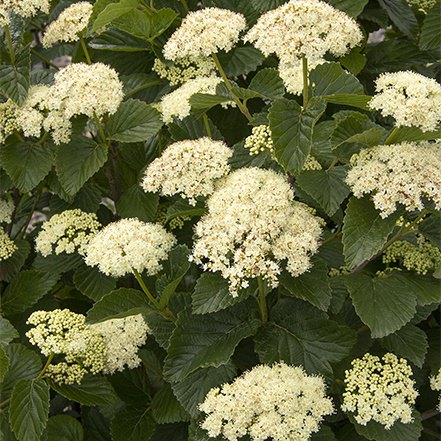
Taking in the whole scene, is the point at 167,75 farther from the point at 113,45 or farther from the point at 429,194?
the point at 429,194

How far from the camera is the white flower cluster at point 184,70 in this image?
2635 mm

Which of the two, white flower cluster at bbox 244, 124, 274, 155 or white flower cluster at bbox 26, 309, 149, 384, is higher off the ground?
white flower cluster at bbox 244, 124, 274, 155

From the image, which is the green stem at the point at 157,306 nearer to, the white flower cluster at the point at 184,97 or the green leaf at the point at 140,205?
the green leaf at the point at 140,205

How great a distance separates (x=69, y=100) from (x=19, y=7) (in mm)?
393

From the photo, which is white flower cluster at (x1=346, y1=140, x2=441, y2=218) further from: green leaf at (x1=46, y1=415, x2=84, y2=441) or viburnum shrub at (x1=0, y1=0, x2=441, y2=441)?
green leaf at (x1=46, y1=415, x2=84, y2=441)

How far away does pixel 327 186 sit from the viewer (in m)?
2.12

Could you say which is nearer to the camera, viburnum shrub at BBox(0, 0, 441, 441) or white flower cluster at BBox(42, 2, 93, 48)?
viburnum shrub at BBox(0, 0, 441, 441)

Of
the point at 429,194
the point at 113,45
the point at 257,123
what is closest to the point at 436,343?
the point at 429,194

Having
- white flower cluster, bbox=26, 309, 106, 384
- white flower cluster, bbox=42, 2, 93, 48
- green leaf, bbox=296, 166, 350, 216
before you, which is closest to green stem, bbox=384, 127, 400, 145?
green leaf, bbox=296, 166, 350, 216

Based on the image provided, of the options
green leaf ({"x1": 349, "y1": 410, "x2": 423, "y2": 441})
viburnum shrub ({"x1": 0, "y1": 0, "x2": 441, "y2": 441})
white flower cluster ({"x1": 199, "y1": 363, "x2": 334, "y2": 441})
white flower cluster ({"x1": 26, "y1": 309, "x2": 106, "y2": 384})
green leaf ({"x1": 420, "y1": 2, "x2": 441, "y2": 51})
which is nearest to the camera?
white flower cluster ({"x1": 199, "y1": 363, "x2": 334, "y2": 441})

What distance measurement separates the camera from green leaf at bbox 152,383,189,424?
2215 mm

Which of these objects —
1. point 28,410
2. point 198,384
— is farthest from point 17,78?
point 198,384

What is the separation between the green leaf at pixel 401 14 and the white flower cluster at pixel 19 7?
117 cm

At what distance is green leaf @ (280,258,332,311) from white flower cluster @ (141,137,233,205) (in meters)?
0.30
